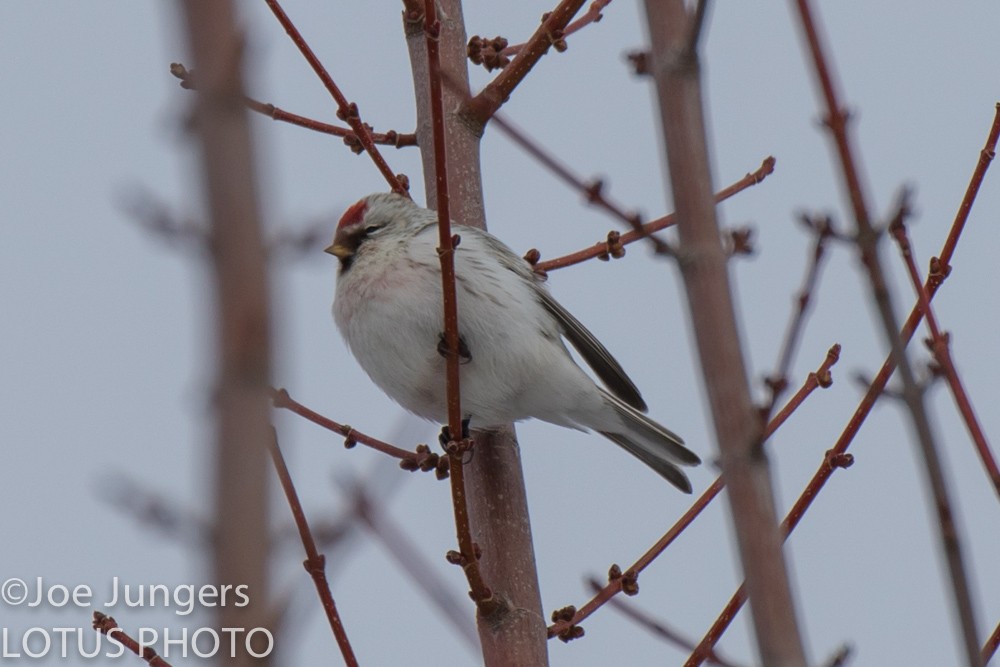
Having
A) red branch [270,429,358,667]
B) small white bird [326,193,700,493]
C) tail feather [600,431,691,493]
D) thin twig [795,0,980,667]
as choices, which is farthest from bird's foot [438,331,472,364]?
thin twig [795,0,980,667]

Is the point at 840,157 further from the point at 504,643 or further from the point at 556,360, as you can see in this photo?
the point at 556,360

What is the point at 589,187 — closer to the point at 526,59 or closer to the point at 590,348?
the point at 526,59

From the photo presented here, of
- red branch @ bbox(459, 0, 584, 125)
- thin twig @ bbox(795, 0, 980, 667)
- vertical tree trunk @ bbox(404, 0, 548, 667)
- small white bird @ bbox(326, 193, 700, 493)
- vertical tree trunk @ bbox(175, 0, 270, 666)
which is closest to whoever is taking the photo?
vertical tree trunk @ bbox(175, 0, 270, 666)

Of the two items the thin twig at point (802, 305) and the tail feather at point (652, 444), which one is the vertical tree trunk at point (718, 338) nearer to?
the thin twig at point (802, 305)

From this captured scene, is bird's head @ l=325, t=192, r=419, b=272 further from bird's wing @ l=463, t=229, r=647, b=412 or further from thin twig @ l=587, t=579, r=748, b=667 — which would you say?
thin twig @ l=587, t=579, r=748, b=667

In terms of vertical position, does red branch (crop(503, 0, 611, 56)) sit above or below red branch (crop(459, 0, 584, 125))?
above

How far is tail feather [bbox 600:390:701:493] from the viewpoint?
5605 mm

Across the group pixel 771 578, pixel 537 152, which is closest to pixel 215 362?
pixel 771 578

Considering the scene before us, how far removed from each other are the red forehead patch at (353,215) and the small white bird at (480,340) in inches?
1.2

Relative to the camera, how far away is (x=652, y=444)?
5.66 m

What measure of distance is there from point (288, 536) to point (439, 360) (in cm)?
352

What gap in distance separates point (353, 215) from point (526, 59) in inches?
61.0

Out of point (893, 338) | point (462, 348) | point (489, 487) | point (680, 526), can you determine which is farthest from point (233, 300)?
A: point (462, 348)

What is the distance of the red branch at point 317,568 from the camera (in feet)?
10.5
